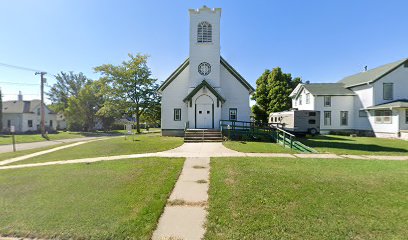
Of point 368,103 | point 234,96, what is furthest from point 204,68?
point 368,103

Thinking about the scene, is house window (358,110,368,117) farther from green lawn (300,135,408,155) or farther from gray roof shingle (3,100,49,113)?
gray roof shingle (3,100,49,113)

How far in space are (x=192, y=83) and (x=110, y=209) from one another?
18419mm

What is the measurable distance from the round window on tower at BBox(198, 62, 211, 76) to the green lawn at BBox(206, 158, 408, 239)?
15508mm

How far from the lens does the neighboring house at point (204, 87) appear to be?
21422 millimetres

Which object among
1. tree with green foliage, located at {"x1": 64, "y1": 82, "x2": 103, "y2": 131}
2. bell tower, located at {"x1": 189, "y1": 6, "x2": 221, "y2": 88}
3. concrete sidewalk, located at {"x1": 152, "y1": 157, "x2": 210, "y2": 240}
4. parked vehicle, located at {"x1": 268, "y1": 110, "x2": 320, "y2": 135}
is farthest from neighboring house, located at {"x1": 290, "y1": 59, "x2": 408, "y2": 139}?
tree with green foliage, located at {"x1": 64, "y1": 82, "x2": 103, "y2": 131}

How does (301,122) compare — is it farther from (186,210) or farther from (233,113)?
(186,210)

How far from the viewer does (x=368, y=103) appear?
27.0m

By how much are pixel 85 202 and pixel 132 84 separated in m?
31.5

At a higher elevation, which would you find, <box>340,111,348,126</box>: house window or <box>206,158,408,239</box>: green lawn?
<box>340,111,348,126</box>: house window

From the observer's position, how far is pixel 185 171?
834cm

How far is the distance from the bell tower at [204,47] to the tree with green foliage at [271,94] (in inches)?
771

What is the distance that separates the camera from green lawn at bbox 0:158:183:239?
404cm

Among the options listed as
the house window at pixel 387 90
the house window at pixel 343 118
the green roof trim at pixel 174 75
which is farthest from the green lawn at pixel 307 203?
the house window at pixel 387 90

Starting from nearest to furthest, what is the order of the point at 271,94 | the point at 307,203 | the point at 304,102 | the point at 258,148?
the point at 307,203
the point at 258,148
the point at 304,102
the point at 271,94
